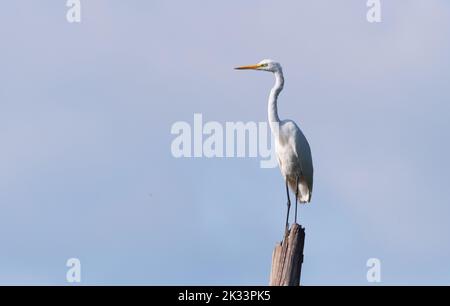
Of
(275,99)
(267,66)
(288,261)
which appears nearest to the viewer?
(288,261)

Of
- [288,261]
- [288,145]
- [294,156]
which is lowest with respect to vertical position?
[288,261]

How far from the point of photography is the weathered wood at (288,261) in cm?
1055

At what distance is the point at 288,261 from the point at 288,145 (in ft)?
17.9

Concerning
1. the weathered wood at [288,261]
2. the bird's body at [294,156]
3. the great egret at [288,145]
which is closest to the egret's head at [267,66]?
the great egret at [288,145]

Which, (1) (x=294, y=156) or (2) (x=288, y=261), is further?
(1) (x=294, y=156)

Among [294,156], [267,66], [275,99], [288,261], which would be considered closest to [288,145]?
[294,156]

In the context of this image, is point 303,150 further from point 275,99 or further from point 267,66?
point 267,66

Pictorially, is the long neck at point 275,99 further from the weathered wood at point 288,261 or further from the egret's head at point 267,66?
the weathered wood at point 288,261

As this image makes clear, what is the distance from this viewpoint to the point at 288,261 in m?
10.7
